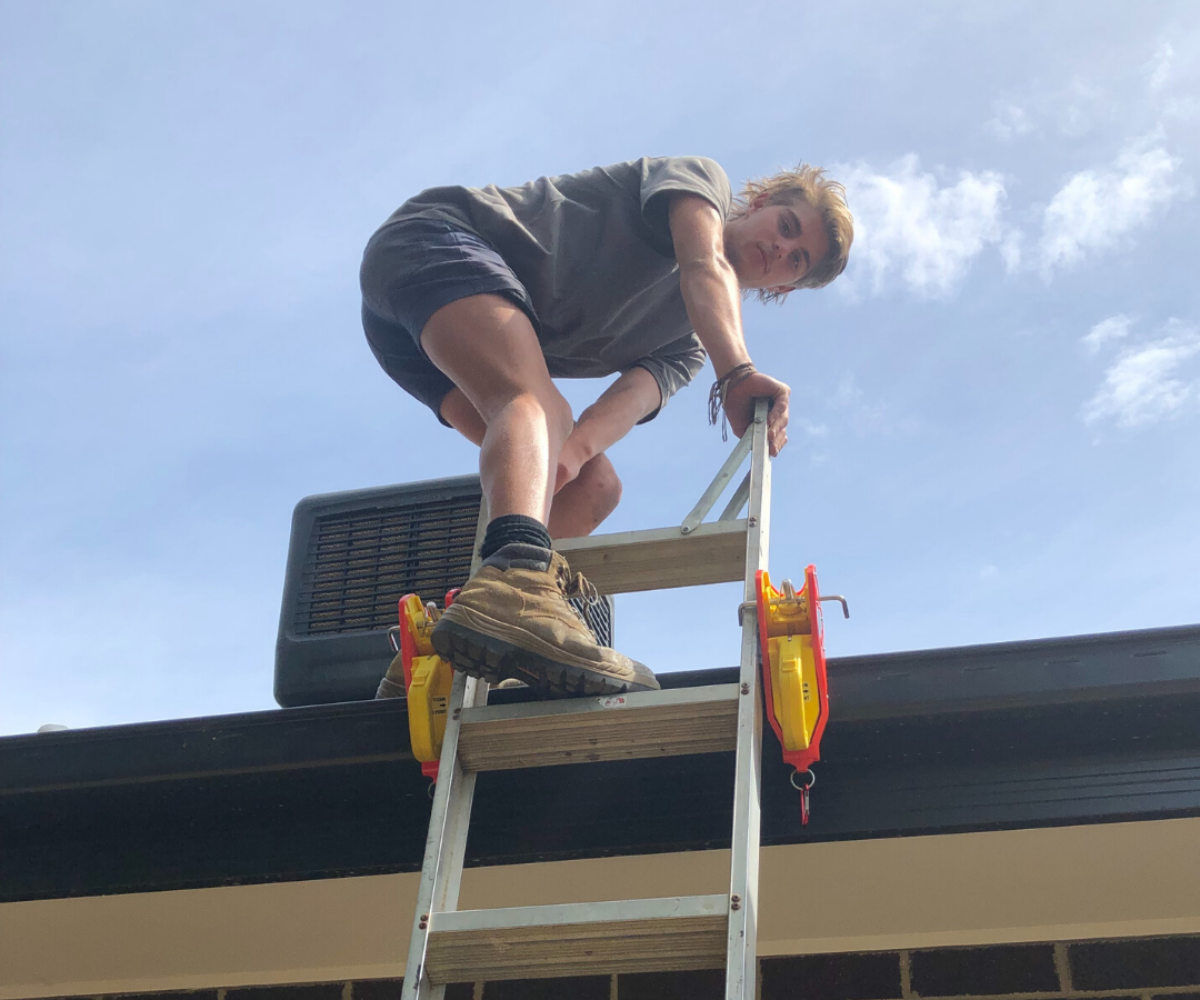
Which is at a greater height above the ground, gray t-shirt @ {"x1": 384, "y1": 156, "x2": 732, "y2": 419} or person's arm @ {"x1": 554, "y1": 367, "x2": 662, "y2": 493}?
gray t-shirt @ {"x1": 384, "y1": 156, "x2": 732, "y2": 419}

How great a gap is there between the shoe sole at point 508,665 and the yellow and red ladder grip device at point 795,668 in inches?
10.0

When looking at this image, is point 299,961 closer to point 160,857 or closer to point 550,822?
point 160,857

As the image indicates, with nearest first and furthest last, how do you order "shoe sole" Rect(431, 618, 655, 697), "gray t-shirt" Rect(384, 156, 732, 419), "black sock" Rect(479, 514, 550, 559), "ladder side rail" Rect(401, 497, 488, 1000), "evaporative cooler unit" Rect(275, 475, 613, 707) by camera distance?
"ladder side rail" Rect(401, 497, 488, 1000) < "shoe sole" Rect(431, 618, 655, 697) < "black sock" Rect(479, 514, 550, 559) < "gray t-shirt" Rect(384, 156, 732, 419) < "evaporative cooler unit" Rect(275, 475, 613, 707)

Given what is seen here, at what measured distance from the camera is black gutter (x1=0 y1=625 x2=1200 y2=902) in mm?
2129

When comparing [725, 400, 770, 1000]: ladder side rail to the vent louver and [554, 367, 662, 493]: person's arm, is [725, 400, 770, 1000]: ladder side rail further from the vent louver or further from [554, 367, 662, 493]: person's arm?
the vent louver

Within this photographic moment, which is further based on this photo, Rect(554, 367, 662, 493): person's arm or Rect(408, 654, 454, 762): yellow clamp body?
Rect(554, 367, 662, 493): person's arm

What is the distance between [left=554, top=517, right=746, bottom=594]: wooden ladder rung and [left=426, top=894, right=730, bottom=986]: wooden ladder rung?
73cm

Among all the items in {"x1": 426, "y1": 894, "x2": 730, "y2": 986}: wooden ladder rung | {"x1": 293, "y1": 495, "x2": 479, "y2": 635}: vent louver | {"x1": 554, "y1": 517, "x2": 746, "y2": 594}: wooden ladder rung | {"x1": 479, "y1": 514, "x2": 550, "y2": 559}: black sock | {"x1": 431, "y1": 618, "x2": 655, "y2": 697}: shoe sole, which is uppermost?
{"x1": 293, "y1": 495, "x2": 479, "y2": 635}: vent louver

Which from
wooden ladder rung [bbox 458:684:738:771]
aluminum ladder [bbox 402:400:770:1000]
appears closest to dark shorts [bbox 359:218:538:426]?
aluminum ladder [bbox 402:400:770:1000]

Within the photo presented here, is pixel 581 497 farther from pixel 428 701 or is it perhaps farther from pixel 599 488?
pixel 428 701

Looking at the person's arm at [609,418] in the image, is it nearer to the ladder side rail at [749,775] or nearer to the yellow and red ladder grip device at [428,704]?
the ladder side rail at [749,775]

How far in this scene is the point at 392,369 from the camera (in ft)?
9.78

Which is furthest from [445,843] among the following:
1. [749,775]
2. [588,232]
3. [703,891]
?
[588,232]

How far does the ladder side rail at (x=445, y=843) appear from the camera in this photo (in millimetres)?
1746
